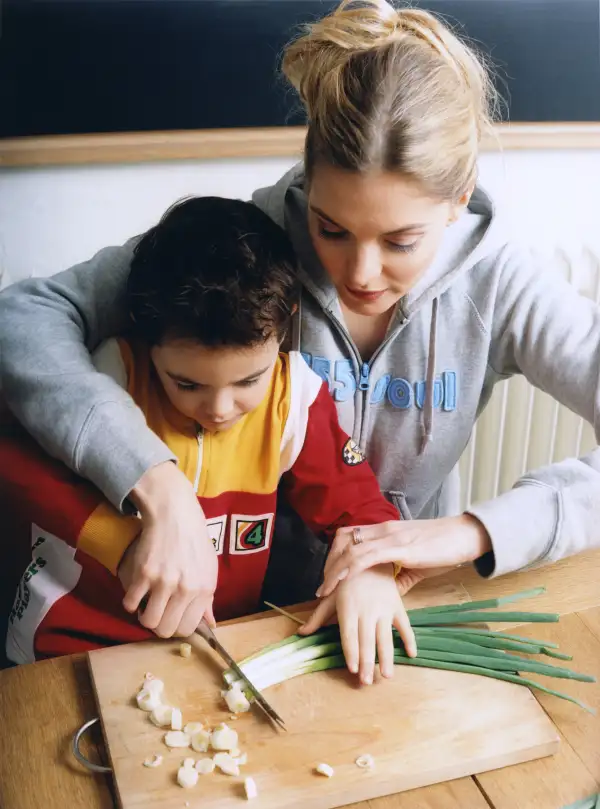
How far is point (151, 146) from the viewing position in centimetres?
126

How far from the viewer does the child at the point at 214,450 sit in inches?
34.7

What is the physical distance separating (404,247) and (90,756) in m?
0.58

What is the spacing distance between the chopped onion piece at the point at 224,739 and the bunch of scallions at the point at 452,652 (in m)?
0.06


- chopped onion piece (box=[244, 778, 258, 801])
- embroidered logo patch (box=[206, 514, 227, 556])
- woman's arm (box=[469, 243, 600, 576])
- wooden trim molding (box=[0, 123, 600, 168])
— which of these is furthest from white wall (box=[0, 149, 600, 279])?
chopped onion piece (box=[244, 778, 258, 801])

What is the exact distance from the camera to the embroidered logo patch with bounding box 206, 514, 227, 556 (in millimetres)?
1036

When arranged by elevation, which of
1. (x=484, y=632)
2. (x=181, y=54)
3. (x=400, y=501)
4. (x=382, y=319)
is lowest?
(x=400, y=501)

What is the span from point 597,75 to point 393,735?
1.07 metres

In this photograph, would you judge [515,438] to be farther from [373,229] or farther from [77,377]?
[77,377]

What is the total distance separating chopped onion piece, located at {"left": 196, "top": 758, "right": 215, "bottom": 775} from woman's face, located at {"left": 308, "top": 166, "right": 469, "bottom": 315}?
0.49 metres

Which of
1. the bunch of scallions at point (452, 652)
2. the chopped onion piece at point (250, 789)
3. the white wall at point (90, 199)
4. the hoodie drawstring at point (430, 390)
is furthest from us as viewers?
the white wall at point (90, 199)

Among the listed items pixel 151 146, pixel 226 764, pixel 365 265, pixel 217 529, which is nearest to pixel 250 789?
pixel 226 764

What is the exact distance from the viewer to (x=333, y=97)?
894 mm

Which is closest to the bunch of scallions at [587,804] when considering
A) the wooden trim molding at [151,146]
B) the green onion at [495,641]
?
the green onion at [495,641]

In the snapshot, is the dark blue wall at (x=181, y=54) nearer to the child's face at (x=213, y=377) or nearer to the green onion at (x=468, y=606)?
the child's face at (x=213, y=377)
